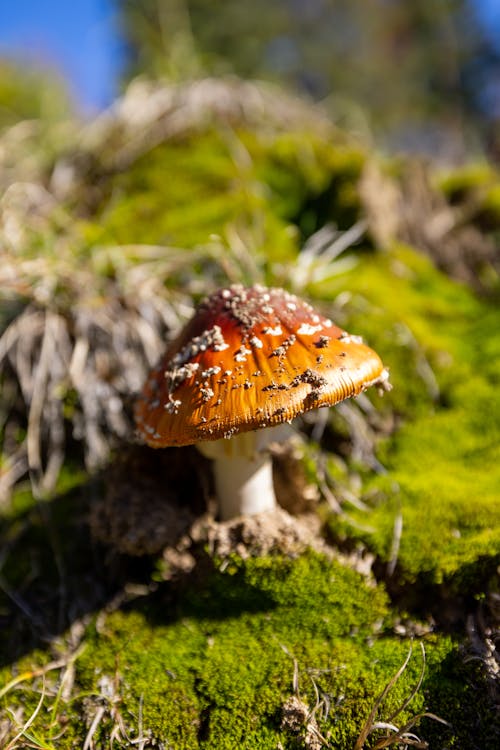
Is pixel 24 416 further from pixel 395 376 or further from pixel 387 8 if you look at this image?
pixel 387 8

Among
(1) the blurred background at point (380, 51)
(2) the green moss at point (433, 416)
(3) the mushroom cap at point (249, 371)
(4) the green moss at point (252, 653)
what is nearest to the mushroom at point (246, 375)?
(3) the mushroom cap at point (249, 371)

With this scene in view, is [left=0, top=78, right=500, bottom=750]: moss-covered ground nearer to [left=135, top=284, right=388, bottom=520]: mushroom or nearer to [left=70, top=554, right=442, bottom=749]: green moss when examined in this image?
[left=70, top=554, right=442, bottom=749]: green moss

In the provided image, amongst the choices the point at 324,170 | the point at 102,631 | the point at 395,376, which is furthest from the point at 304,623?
the point at 324,170

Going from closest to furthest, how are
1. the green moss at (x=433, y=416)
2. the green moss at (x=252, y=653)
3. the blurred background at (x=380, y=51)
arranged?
the green moss at (x=252, y=653), the green moss at (x=433, y=416), the blurred background at (x=380, y=51)

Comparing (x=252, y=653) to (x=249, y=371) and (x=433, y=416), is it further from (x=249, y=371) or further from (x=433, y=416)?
(x=433, y=416)

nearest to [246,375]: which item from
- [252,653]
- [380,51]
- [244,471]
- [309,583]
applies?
[244,471]

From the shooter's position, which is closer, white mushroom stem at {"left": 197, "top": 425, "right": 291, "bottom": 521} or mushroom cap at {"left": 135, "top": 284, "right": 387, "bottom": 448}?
mushroom cap at {"left": 135, "top": 284, "right": 387, "bottom": 448}

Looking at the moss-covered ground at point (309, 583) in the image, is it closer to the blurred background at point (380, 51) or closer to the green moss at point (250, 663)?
the green moss at point (250, 663)

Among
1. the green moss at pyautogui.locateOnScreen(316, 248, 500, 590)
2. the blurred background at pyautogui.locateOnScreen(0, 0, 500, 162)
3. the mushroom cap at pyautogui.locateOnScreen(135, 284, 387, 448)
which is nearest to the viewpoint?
the mushroom cap at pyautogui.locateOnScreen(135, 284, 387, 448)

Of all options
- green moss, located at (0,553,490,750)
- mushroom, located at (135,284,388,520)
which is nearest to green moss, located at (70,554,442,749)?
green moss, located at (0,553,490,750)
